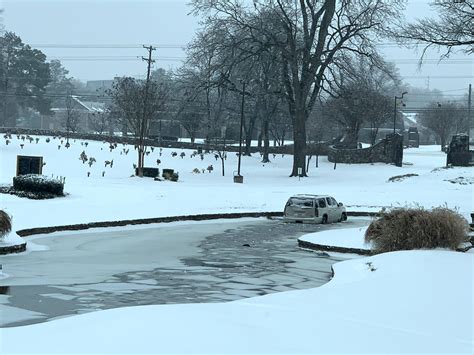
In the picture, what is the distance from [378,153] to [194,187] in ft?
104

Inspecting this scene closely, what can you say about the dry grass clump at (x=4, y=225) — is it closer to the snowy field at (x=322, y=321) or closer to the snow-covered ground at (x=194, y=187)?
the snow-covered ground at (x=194, y=187)

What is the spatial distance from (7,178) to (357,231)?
2563cm

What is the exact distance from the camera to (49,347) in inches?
326

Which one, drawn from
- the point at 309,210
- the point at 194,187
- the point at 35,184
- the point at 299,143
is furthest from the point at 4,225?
the point at 299,143

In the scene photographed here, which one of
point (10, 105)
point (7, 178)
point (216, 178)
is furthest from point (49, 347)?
point (10, 105)

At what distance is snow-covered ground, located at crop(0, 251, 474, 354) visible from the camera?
851 centimetres

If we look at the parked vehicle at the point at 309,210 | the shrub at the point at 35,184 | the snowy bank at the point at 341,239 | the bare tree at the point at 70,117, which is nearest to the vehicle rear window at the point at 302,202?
the parked vehicle at the point at 309,210

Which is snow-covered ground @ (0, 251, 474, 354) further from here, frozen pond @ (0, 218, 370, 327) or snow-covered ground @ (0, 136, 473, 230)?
snow-covered ground @ (0, 136, 473, 230)

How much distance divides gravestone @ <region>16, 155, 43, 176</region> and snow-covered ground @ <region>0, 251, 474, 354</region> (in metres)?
27.3

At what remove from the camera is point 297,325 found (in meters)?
9.75

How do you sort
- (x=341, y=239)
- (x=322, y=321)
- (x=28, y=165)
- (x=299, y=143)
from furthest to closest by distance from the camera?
1. (x=299, y=143)
2. (x=28, y=165)
3. (x=341, y=239)
4. (x=322, y=321)

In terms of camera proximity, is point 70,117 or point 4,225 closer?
point 4,225

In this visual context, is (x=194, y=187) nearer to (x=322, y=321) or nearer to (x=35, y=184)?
(x=35, y=184)

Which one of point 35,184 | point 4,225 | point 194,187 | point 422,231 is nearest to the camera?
point 422,231
